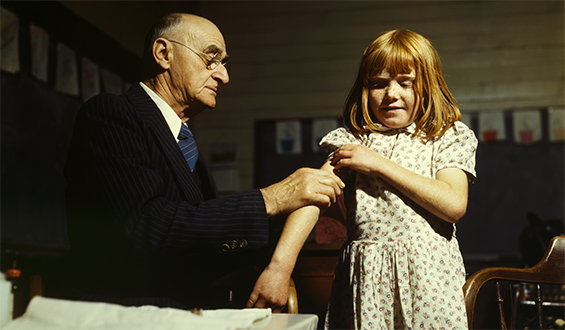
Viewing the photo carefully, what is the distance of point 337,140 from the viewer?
1506 millimetres

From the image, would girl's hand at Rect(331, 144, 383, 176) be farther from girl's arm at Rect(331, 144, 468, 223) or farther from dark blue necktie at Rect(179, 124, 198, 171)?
dark blue necktie at Rect(179, 124, 198, 171)

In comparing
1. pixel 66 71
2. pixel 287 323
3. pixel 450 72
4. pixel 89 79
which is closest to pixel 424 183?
pixel 287 323

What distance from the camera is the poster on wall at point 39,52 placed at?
10.1 ft

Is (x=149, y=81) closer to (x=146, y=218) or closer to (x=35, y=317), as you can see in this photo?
(x=146, y=218)

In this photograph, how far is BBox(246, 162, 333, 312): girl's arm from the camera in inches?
46.4

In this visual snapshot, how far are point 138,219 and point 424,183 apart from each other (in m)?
0.74

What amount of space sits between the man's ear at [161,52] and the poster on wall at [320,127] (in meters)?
3.31

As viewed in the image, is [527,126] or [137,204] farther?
[527,126]

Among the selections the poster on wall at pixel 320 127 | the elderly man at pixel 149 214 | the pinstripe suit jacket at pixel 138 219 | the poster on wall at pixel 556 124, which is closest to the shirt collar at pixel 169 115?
the elderly man at pixel 149 214

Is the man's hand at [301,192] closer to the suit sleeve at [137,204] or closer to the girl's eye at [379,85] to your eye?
the suit sleeve at [137,204]

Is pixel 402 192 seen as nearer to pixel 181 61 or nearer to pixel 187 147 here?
pixel 187 147

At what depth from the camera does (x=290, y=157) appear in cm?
495

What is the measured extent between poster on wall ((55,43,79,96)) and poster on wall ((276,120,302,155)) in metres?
2.13

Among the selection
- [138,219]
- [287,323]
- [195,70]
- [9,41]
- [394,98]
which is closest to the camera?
[287,323]
